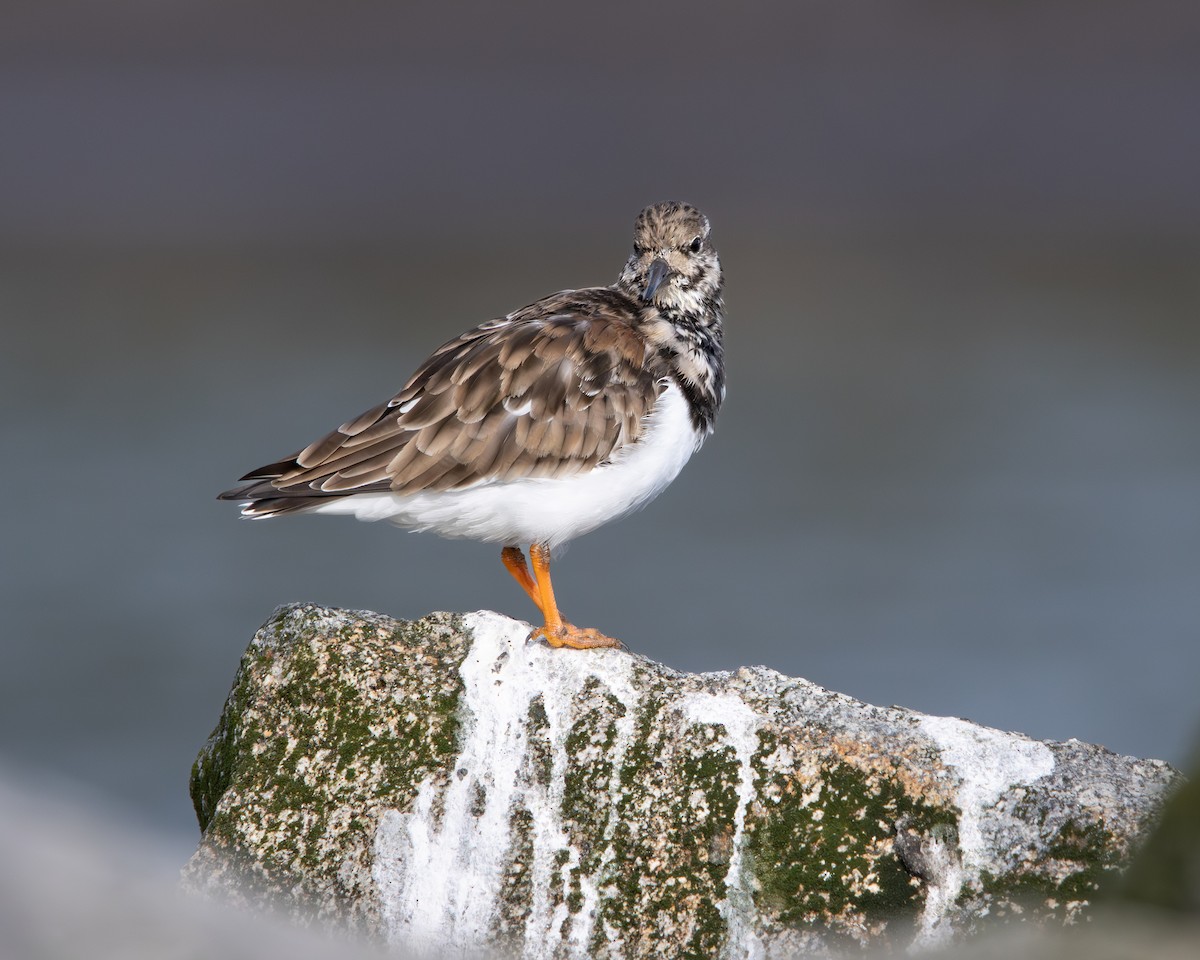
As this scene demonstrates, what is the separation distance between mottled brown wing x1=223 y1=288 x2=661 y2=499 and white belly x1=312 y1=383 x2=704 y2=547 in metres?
0.06

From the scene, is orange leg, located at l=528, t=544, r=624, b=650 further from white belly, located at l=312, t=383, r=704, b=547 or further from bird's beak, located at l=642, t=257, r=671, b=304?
bird's beak, located at l=642, t=257, r=671, b=304

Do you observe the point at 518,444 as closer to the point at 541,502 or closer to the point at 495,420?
the point at 495,420

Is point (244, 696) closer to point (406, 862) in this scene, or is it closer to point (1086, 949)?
point (406, 862)

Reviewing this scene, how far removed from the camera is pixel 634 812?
15.9 ft

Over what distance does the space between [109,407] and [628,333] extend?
12193mm

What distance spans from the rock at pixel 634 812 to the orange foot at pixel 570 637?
22cm

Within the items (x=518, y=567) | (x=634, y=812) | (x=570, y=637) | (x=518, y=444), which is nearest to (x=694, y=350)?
(x=518, y=444)

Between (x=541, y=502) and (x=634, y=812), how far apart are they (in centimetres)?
183

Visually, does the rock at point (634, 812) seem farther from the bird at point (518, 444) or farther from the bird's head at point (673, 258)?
the bird's head at point (673, 258)

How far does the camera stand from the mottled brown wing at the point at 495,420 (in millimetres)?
6266

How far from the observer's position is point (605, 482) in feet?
21.0

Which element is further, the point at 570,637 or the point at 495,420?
the point at 495,420

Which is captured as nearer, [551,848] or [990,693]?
[551,848]

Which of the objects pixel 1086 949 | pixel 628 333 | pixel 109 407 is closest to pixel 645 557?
pixel 109 407
